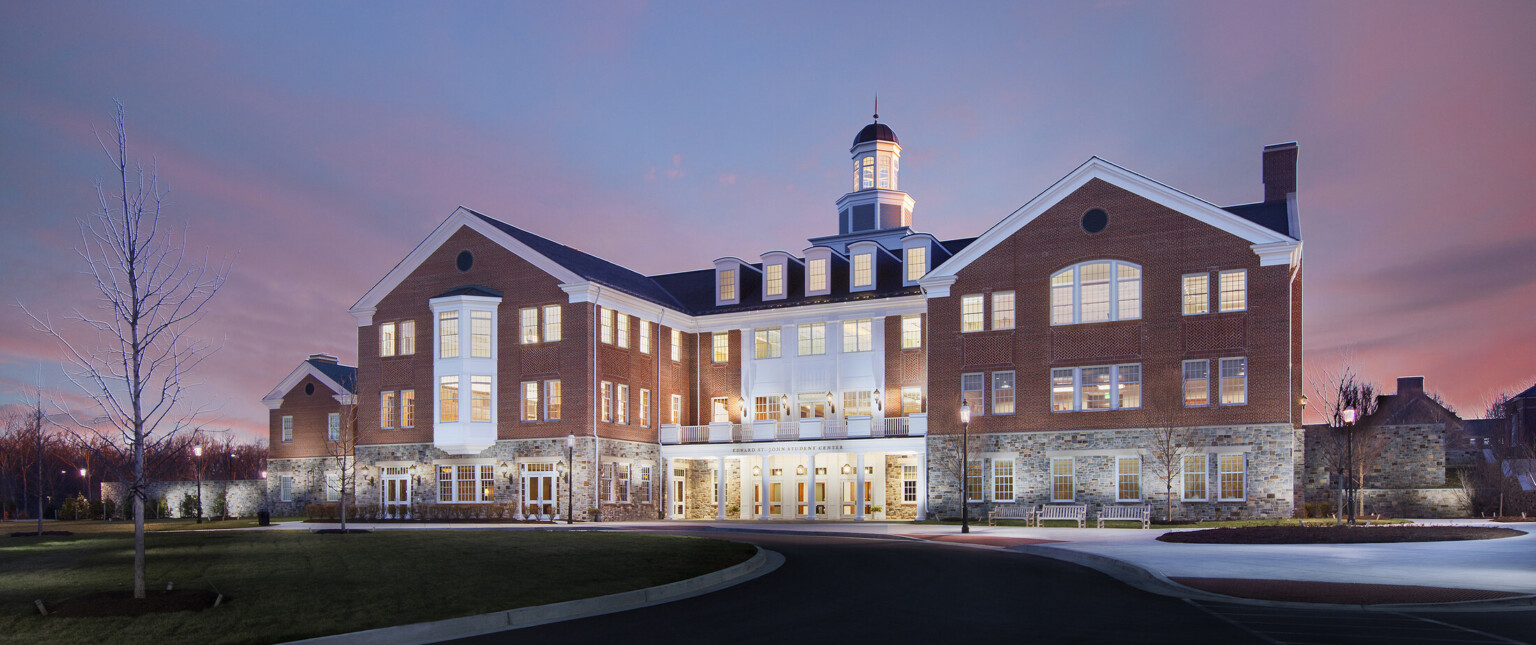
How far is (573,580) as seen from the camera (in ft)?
54.3

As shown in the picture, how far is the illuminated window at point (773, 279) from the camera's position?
4922 cm

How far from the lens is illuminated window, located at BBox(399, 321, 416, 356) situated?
47.8m

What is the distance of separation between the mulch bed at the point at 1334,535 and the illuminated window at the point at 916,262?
787 inches

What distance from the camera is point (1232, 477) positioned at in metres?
37.2

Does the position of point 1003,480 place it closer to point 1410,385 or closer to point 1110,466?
point 1110,466

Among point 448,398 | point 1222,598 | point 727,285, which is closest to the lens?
point 1222,598

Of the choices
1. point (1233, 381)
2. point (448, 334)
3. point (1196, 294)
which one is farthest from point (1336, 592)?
point (448, 334)

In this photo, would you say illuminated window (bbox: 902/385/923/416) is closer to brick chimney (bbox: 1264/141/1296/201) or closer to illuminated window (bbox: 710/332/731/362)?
illuminated window (bbox: 710/332/731/362)

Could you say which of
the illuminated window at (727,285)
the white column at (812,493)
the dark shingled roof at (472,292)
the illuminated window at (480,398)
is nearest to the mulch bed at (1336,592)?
the white column at (812,493)

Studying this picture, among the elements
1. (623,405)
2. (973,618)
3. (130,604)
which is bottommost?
(973,618)

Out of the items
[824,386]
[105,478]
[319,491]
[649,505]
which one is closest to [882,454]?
[824,386]

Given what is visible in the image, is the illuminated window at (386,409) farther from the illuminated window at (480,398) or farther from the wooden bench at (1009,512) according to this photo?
the wooden bench at (1009,512)

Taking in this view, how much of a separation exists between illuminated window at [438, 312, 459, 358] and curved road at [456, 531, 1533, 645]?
3045 cm

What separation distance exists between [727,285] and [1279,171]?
78.1 ft
